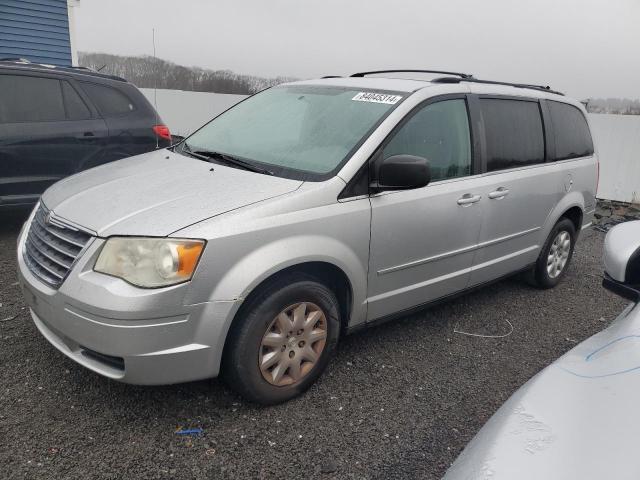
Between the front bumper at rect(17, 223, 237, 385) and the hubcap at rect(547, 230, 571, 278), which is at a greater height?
the front bumper at rect(17, 223, 237, 385)

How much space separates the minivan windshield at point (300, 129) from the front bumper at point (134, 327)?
95 centimetres


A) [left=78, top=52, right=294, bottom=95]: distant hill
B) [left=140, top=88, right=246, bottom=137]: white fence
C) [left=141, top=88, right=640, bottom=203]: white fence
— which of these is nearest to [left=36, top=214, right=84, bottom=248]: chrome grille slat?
[left=78, top=52, right=294, bottom=95]: distant hill

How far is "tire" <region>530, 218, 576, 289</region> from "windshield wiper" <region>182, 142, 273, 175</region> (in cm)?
281

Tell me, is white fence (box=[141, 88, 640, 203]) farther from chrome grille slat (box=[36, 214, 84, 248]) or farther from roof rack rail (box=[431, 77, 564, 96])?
chrome grille slat (box=[36, 214, 84, 248])

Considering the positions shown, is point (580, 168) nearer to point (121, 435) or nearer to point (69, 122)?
point (121, 435)

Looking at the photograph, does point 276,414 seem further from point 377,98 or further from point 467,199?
point 377,98

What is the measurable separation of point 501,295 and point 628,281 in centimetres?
275

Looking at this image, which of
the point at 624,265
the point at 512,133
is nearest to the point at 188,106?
the point at 512,133

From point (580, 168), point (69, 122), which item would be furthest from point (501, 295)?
point (69, 122)

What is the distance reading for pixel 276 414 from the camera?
270 centimetres

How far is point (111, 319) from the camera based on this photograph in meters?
2.23

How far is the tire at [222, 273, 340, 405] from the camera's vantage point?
251 centimetres

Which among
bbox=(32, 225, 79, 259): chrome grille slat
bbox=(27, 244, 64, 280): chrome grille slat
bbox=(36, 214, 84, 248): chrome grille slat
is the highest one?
bbox=(36, 214, 84, 248): chrome grille slat

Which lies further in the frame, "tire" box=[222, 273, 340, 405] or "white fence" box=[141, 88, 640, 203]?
"white fence" box=[141, 88, 640, 203]
